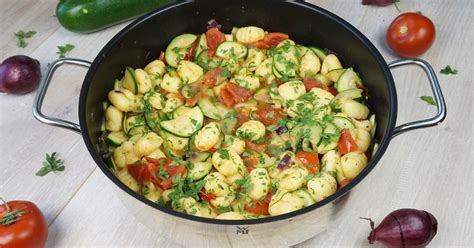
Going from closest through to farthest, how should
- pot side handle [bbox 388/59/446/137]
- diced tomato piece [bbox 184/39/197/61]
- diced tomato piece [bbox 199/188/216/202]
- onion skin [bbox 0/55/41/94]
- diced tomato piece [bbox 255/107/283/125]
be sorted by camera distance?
1. pot side handle [bbox 388/59/446/137]
2. diced tomato piece [bbox 199/188/216/202]
3. diced tomato piece [bbox 255/107/283/125]
4. diced tomato piece [bbox 184/39/197/61]
5. onion skin [bbox 0/55/41/94]

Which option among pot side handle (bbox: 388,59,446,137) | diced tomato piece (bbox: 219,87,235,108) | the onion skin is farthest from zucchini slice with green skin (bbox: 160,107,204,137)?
the onion skin

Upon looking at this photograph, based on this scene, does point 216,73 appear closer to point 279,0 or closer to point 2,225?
point 279,0

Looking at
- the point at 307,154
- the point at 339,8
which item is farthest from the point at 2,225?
the point at 339,8

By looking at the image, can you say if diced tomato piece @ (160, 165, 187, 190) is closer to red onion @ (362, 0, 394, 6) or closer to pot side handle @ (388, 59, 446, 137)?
pot side handle @ (388, 59, 446, 137)

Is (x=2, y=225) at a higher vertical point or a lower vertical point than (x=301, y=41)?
lower

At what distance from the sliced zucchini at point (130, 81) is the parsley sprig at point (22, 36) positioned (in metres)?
0.76

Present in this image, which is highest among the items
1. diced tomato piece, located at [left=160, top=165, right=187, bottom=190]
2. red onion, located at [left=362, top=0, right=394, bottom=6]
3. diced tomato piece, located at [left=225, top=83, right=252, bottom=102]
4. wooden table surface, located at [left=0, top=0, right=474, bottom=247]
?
diced tomato piece, located at [left=225, top=83, right=252, bottom=102]

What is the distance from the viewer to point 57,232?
1824 millimetres

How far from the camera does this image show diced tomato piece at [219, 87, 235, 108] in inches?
75.2

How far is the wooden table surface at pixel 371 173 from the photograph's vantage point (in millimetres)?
1813

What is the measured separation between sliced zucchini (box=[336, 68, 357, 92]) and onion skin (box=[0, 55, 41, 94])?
1245mm

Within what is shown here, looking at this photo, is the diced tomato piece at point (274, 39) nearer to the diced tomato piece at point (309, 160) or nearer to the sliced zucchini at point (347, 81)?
the sliced zucchini at point (347, 81)

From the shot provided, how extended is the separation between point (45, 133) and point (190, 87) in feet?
2.11

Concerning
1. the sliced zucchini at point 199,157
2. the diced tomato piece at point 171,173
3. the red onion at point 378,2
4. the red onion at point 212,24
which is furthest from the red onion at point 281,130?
the red onion at point 378,2
